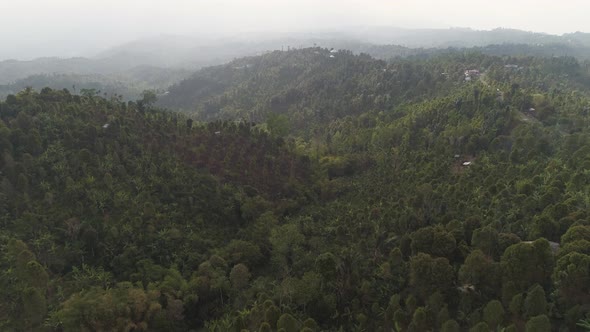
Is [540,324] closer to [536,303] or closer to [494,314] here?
[536,303]

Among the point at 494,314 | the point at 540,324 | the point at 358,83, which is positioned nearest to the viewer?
the point at 540,324

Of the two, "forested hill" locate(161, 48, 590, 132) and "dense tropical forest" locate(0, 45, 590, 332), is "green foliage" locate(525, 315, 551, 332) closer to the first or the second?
"dense tropical forest" locate(0, 45, 590, 332)

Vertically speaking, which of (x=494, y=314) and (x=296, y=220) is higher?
(x=494, y=314)

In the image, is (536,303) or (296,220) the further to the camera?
(296,220)

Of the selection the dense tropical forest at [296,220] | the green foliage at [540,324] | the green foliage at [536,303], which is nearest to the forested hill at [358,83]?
the dense tropical forest at [296,220]

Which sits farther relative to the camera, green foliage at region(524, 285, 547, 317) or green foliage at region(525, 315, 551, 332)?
green foliage at region(524, 285, 547, 317)

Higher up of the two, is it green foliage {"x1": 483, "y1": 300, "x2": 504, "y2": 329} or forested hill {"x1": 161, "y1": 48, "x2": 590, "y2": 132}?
forested hill {"x1": 161, "y1": 48, "x2": 590, "y2": 132}

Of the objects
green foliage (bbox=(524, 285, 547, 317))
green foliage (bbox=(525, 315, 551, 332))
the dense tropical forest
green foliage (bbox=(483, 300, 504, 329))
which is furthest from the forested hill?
green foliage (bbox=(525, 315, 551, 332))

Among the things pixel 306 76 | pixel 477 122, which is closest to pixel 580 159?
pixel 477 122

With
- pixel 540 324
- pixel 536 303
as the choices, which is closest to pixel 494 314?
pixel 536 303
